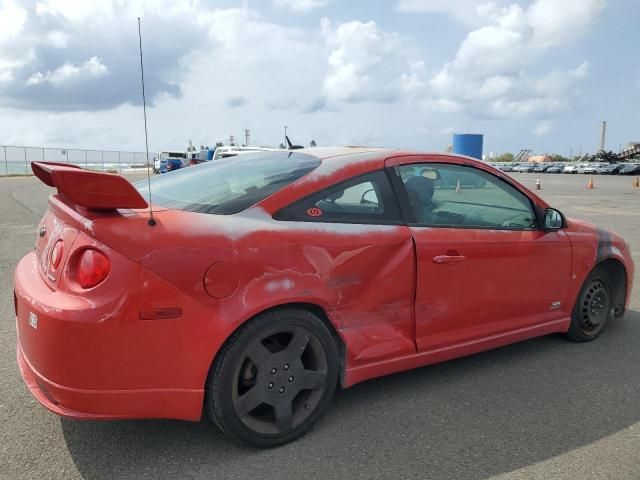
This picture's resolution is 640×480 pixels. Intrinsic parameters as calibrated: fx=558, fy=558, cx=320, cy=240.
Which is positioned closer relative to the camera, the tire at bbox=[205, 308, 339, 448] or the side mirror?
the tire at bbox=[205, 308, 339, 448]

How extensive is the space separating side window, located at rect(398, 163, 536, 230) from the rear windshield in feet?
2.22

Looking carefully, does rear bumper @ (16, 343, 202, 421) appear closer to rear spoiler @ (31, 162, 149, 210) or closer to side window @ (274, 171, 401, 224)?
rear spoiler @ (31, 162, 149, 210)

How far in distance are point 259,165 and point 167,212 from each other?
0.91m

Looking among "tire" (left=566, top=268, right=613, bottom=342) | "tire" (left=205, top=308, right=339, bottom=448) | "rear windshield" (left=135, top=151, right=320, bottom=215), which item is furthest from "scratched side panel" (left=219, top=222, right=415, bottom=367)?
"tire" (left=566, top=268, right=613, bottom=342)

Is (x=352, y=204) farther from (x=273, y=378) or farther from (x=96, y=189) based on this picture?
(x=96, y=189)

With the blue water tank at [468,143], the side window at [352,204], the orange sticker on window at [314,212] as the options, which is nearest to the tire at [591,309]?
the side window at [352,204]

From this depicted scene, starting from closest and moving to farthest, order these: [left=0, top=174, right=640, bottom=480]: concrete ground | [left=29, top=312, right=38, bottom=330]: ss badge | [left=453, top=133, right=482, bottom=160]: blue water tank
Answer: [left=29, top=312, right=38, bottom=330]: ss badge
[left=0, top=174, right=640, bottom=480]: concrete ground
[left=453, top=133, right=482, bottom=160]: blue water tank

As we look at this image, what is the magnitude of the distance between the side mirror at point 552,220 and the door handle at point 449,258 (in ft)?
3.05

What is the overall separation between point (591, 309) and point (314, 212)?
2714 mm

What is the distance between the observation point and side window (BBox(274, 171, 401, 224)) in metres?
2.90

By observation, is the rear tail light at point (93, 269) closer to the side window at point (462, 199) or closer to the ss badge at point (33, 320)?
the ss badge at point (33, 320)

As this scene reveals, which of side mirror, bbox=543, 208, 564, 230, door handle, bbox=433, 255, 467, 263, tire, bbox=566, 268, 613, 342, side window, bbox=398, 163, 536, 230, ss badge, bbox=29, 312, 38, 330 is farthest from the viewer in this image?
tire, bbox=566, 268, 613, 342

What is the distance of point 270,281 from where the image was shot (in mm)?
2662

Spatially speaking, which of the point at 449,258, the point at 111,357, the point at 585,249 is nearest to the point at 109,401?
the point at 111,357
